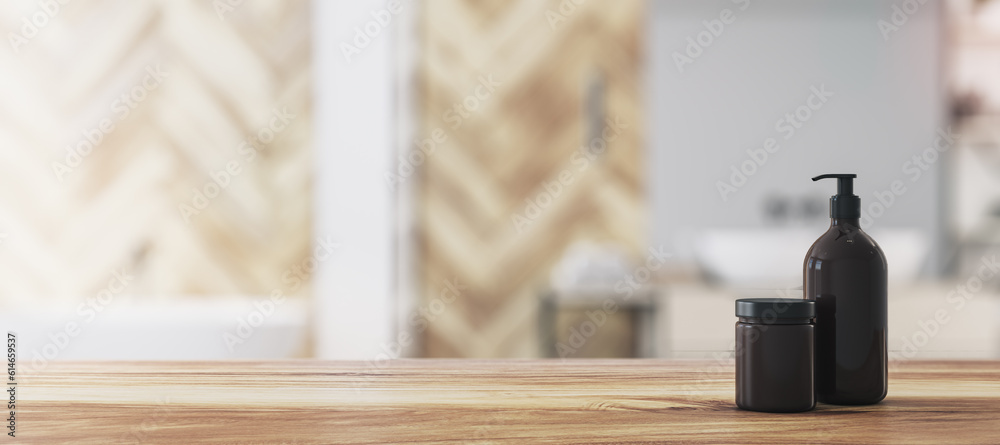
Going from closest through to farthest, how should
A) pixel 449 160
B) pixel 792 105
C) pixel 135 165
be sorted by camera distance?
pixel 792 105
pixel 449 160
pixel 135 165

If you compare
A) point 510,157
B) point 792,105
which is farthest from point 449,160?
point 792,105

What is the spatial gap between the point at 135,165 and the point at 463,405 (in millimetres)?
2897

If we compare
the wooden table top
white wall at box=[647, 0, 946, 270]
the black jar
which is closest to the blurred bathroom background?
white wall at box=[647, 0, 946, 270]

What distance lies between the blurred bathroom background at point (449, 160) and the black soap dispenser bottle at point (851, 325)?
1.67 meters

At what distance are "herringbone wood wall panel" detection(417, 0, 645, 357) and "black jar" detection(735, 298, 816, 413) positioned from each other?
7.22 ft

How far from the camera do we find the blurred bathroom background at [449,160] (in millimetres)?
2662

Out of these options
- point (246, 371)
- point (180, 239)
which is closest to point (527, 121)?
point (180, 239)

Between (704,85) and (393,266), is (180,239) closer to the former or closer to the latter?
(393,266)

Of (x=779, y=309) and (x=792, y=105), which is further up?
(x=792, y=105)

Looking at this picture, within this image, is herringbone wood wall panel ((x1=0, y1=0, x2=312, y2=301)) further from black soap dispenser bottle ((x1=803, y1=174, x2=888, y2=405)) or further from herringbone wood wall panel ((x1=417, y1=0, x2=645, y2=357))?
black soap dispenser bottle ((x1=803, y1=174, x2=888, y2=405))

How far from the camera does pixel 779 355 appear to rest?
2.11 feet

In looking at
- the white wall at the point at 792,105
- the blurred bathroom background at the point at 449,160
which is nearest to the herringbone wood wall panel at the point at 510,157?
the blurred bathroom background at the point at 449,160

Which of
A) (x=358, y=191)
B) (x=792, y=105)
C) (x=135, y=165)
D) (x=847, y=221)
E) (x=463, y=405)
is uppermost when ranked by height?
(x=792, y=105)

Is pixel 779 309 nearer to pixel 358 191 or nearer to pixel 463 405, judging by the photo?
pixel 463 405
